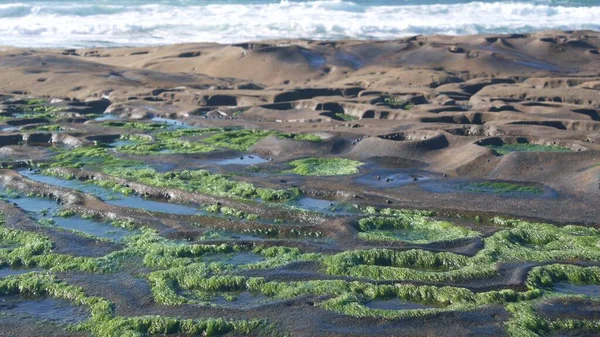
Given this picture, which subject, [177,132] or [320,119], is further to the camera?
[320,119]

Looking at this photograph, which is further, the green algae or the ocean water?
the ocean water

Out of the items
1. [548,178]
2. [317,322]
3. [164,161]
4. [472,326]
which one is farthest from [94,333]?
[548,178]

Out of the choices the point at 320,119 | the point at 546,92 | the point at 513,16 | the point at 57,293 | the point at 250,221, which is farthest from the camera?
the point at 513,16

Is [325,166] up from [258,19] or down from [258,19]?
down

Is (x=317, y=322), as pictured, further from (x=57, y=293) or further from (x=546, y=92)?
(x=546, y=92)

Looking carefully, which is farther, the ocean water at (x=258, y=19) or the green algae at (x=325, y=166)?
the ocean water at (x=258, y=19)

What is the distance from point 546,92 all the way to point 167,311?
2633 cm

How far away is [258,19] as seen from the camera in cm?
8075

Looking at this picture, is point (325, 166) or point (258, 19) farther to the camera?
point (258, 19)

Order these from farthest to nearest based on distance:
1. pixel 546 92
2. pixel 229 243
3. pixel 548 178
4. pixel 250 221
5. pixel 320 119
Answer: pixel 546 92
pixel 320 119
pixel 548 178
pixel 250 221
pixel 229 243

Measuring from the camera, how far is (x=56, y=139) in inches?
987

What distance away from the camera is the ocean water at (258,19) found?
6981cm

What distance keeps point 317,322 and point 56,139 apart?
17128mm

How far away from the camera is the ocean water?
69.8 meters
